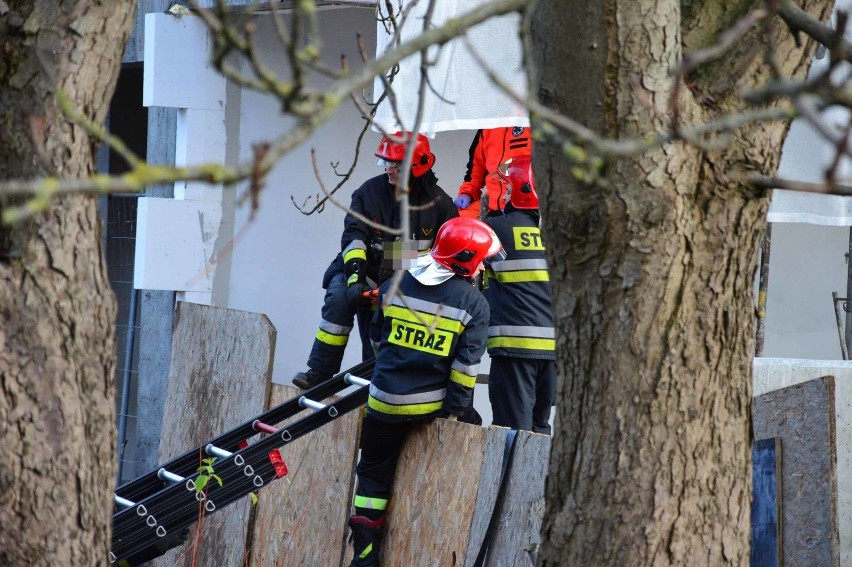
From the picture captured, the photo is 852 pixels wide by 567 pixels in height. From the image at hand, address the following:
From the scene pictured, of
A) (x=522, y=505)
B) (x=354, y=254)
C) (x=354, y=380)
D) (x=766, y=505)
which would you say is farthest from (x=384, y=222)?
(x=766, y=505)

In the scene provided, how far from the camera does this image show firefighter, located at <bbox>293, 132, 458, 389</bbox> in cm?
568

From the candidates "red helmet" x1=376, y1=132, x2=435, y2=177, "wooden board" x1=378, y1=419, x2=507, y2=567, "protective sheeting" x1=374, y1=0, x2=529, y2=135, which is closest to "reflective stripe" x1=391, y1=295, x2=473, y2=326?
"wooden board" x1=378, y1=419, x2=507, y2=567

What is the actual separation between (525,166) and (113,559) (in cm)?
262

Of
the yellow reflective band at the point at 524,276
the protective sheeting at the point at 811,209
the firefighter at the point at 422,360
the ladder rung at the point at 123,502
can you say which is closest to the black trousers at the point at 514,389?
the yellow reflective band at the point at 524,276

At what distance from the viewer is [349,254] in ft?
18.9

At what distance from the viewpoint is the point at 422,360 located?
4.73 m

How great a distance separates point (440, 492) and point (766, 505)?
1326 mm

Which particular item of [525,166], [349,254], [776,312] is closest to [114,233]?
[349,254]

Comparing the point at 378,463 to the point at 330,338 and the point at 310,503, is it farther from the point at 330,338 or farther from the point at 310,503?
the point at 330,338

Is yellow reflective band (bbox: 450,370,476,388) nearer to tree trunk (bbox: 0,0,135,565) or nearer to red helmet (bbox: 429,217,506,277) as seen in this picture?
red helmet (bbox: 429,217,506,277)

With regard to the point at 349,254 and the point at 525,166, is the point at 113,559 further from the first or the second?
the point at 525,166

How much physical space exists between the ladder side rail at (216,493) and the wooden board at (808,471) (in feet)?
5.92

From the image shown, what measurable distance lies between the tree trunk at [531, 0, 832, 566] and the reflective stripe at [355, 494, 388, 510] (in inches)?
92.5

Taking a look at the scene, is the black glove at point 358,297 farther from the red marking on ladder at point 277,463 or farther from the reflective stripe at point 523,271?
→ the red marking on ladder at point 277,463
